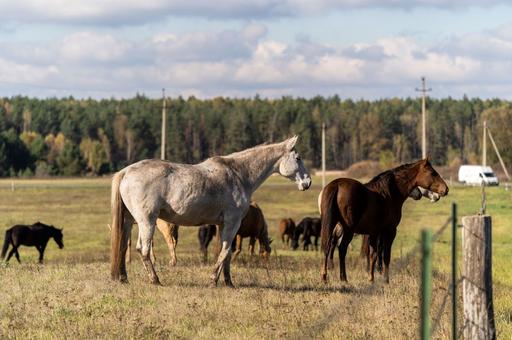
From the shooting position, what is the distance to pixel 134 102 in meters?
197

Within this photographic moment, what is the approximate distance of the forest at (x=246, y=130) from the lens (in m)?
152

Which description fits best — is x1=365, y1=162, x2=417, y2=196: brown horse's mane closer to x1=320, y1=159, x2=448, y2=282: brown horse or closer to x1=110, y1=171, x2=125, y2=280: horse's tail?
x1=320, y1=159, x2=448, y2=282: brown horse

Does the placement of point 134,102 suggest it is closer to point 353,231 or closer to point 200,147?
point 200,147

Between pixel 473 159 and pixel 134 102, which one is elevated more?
pixel 134 102

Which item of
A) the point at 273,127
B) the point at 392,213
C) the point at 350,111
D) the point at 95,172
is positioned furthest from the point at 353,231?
the point at 350,111

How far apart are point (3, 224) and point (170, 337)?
37.8 meters

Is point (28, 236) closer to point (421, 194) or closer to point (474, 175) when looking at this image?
point (421, 194)

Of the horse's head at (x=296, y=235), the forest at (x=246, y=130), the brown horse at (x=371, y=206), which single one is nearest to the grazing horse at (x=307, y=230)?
the horse's head at (x=296, y=235)

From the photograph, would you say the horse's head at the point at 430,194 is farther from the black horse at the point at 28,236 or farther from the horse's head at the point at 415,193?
the black horse at the point at 28,236

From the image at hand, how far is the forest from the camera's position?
152 m

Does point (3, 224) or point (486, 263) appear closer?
point (486, 263)

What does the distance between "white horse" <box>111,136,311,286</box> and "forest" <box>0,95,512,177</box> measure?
124 m

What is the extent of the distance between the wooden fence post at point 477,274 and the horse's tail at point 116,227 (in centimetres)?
689

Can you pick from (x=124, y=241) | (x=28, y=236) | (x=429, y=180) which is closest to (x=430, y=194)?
(x=429, y=180)
